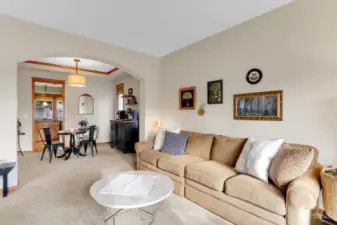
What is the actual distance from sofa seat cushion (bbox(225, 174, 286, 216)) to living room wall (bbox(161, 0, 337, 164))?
937 millimetres

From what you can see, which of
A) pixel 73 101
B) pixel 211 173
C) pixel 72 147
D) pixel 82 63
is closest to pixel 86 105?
pixel 73 101

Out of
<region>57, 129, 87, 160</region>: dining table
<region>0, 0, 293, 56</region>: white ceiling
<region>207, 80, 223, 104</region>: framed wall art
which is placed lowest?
<region>57, 129, 87, 160</region>: dining table

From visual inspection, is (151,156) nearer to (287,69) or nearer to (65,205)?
(65,205)

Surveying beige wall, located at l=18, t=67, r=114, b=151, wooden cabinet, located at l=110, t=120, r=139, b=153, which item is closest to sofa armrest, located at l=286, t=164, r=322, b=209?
wooden cabinet, located at l=110, t=120, r=139, b=153

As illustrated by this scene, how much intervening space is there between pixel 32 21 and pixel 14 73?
0.90 m

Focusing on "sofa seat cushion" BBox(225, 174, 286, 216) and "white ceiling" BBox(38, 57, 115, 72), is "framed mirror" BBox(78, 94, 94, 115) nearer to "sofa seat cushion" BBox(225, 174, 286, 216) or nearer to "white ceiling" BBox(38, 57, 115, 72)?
"white ceiling" BBox(38, 57, 115, 72)

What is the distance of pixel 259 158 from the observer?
2123mm

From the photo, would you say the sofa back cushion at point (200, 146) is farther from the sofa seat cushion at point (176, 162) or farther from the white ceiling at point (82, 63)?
the white ceiling at point (82, 63)

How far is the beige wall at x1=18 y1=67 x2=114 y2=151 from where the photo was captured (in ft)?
18.5

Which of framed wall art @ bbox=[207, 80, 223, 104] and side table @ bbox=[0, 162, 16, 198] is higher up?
framed wall art @ bbox=[207, 80, 223, 104]

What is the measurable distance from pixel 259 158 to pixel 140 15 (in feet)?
8.51

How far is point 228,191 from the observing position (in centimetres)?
207

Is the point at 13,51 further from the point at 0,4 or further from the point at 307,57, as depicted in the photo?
the point at 307,57

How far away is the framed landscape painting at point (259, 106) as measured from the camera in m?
2.61
